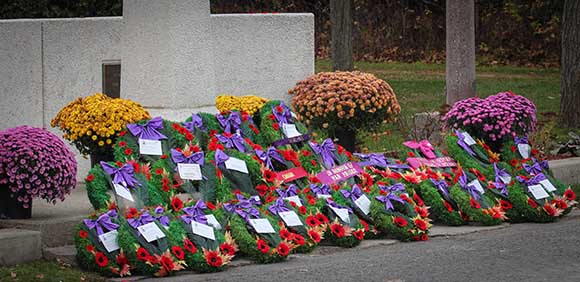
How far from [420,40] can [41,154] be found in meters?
19.4

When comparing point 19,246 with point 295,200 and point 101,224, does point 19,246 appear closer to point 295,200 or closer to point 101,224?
point 101,224

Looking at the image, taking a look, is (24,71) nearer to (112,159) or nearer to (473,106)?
(112,159)

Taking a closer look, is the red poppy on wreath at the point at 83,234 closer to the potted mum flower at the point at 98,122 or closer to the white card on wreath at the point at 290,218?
the white card on wreath at the point at 290,218

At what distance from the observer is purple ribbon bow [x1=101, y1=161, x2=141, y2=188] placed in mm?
8164

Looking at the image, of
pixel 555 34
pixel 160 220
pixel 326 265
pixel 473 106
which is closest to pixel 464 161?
pixel 473 106

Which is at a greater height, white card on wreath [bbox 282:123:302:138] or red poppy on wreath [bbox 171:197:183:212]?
white card on wreath [bbox 282:123:302:138]

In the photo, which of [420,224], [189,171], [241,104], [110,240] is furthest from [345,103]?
[110,240]

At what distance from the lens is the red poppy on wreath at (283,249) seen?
7875mm

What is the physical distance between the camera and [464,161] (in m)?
9.83

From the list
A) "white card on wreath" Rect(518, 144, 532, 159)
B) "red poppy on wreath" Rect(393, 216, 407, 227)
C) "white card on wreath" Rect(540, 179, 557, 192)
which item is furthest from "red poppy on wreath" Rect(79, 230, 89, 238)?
"white card on wreath" Rect(518, 144, 532, 159)

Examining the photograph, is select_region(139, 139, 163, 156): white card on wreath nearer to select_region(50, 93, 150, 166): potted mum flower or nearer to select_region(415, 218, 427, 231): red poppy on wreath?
select_region(50, 93, 150, 166): potted mum flower

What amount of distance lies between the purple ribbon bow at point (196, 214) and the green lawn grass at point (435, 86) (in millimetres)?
4493

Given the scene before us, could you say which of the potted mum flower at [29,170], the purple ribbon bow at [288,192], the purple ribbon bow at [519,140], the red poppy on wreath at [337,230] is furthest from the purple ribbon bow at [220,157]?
the purple ribbon bow at [519,140]

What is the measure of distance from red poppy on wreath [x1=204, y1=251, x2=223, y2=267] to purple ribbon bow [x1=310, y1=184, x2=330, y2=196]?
4.73 feet
